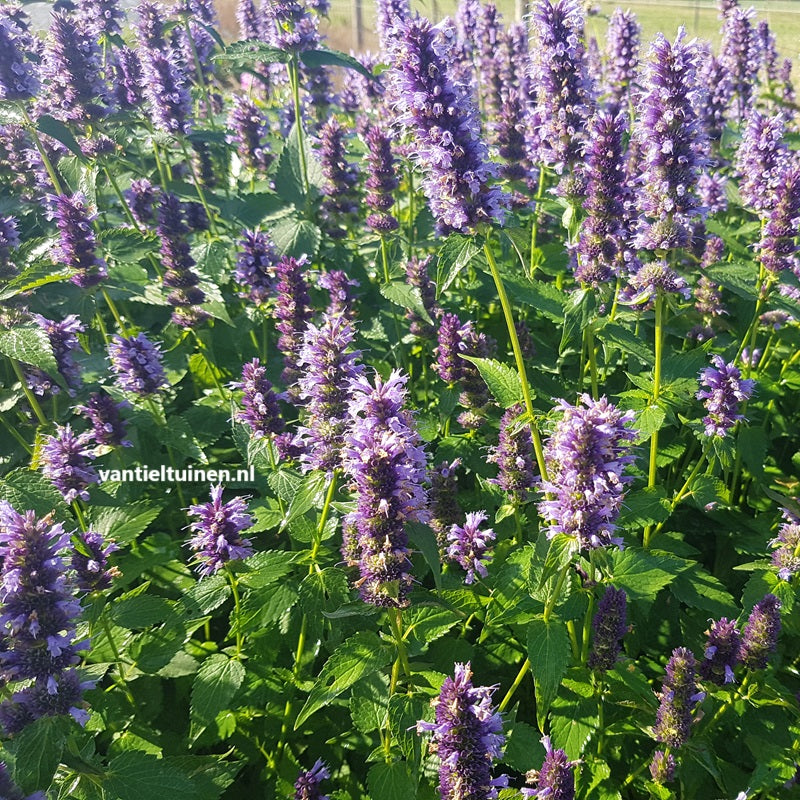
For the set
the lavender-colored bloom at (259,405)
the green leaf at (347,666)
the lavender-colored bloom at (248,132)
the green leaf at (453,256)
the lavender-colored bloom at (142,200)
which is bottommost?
the green leaf at (347,666)

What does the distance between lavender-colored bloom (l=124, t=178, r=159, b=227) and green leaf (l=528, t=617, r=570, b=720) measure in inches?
220

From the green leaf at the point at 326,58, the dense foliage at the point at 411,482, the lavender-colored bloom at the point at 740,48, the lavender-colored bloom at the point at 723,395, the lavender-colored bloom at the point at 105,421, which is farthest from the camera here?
the lavender-colored bloom at the point at 740,48

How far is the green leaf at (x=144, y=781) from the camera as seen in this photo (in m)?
2.92

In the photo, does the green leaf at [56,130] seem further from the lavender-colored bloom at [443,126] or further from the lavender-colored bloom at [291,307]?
the lavender-colored bloom at [443,126]

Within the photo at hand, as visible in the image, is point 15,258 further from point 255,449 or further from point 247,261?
point 255,449

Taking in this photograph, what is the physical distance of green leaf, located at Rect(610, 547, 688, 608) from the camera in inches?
138

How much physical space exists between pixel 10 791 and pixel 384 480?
2.07 m

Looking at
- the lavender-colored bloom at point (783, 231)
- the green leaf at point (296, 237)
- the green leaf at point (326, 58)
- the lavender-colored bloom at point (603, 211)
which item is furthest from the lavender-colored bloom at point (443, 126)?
the lavender-colored bloom at point (783, 231)

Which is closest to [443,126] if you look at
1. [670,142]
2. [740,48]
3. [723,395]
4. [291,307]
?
[670,142]

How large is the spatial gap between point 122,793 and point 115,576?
128 cm

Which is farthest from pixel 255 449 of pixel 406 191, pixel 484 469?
pixel 406 191

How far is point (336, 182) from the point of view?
624 cm

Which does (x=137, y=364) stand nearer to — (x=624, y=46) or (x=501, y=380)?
(x=501, y=380)

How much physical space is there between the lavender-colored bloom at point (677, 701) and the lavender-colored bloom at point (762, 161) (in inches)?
143
